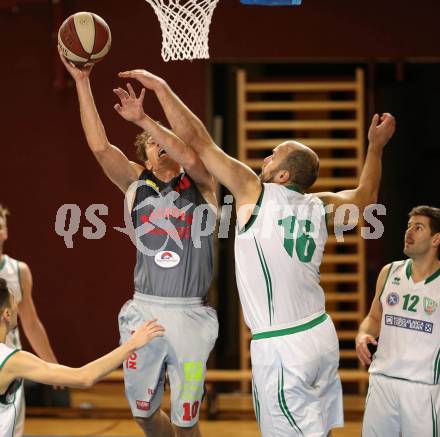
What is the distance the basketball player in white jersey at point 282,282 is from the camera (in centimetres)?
501

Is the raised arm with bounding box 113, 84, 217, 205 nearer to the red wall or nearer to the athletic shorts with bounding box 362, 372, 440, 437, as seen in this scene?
the athletic shorts with bounding box 362, 372, 440, 437

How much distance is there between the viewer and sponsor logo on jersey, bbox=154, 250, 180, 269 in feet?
19.0

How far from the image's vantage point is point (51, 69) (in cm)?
923

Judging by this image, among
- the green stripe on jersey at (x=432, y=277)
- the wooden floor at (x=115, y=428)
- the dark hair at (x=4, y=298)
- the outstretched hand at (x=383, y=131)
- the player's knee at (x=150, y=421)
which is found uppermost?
the outstretched hand at (x=383, y=131)

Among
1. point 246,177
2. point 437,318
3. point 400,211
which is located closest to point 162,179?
point 246,177

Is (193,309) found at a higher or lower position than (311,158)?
lower

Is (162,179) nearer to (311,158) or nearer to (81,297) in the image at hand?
(311,158)

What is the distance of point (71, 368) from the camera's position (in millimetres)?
4598

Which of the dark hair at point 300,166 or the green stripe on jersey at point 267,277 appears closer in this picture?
the green stripe on jersey at point 267,277

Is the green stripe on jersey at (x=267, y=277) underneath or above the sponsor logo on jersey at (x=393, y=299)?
above

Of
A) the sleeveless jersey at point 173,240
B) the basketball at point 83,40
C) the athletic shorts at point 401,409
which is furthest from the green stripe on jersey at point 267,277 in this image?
the basketball at point 83,40

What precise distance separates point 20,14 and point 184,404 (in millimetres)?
4922

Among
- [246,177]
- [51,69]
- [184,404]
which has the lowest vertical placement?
[184,404]

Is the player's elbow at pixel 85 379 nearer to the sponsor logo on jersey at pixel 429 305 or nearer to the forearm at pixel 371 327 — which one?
the forearm at pixel 371 327
